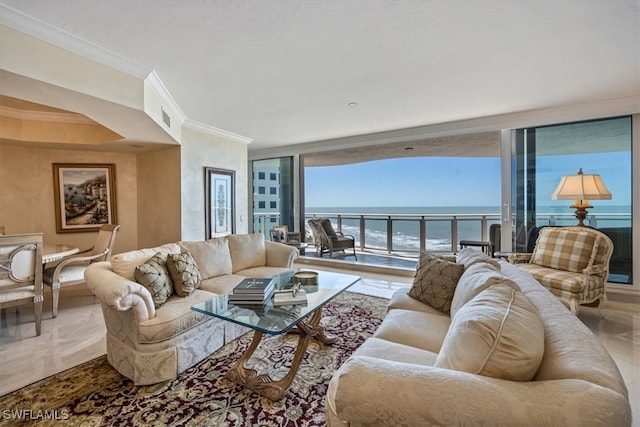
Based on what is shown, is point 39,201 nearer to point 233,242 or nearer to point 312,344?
point 233,242

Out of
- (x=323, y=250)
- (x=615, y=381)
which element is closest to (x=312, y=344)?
(x=615, y=381)

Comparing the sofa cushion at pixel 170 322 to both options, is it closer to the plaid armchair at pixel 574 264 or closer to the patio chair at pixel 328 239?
the plaid armchair at pixel 574 264

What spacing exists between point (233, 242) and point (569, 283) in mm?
3573

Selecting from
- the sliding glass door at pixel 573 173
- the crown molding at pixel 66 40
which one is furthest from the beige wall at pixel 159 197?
the sliding glass door at pixel 573 173

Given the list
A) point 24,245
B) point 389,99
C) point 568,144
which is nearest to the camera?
point 24,245

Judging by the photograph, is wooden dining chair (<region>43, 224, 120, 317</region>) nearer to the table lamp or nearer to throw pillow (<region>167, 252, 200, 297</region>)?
throw pillow (<region>167, 252, 200, 297</region>)

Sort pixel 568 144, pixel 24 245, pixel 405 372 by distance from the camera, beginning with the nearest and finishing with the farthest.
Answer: pixel 405 372
pixel 24 245
pixel 568 144

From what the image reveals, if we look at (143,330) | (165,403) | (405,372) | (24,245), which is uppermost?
(24,245)

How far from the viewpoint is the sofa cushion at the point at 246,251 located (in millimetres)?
3361

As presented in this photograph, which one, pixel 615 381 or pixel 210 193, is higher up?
pixel 210 193

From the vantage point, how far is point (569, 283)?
275 cm

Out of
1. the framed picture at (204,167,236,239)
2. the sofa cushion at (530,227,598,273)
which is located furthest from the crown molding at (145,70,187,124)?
the sofa cushion at (530,227,598,273)

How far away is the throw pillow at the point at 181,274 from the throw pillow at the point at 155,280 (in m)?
0.06

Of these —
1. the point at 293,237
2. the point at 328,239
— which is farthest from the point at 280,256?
the point at 328,239
